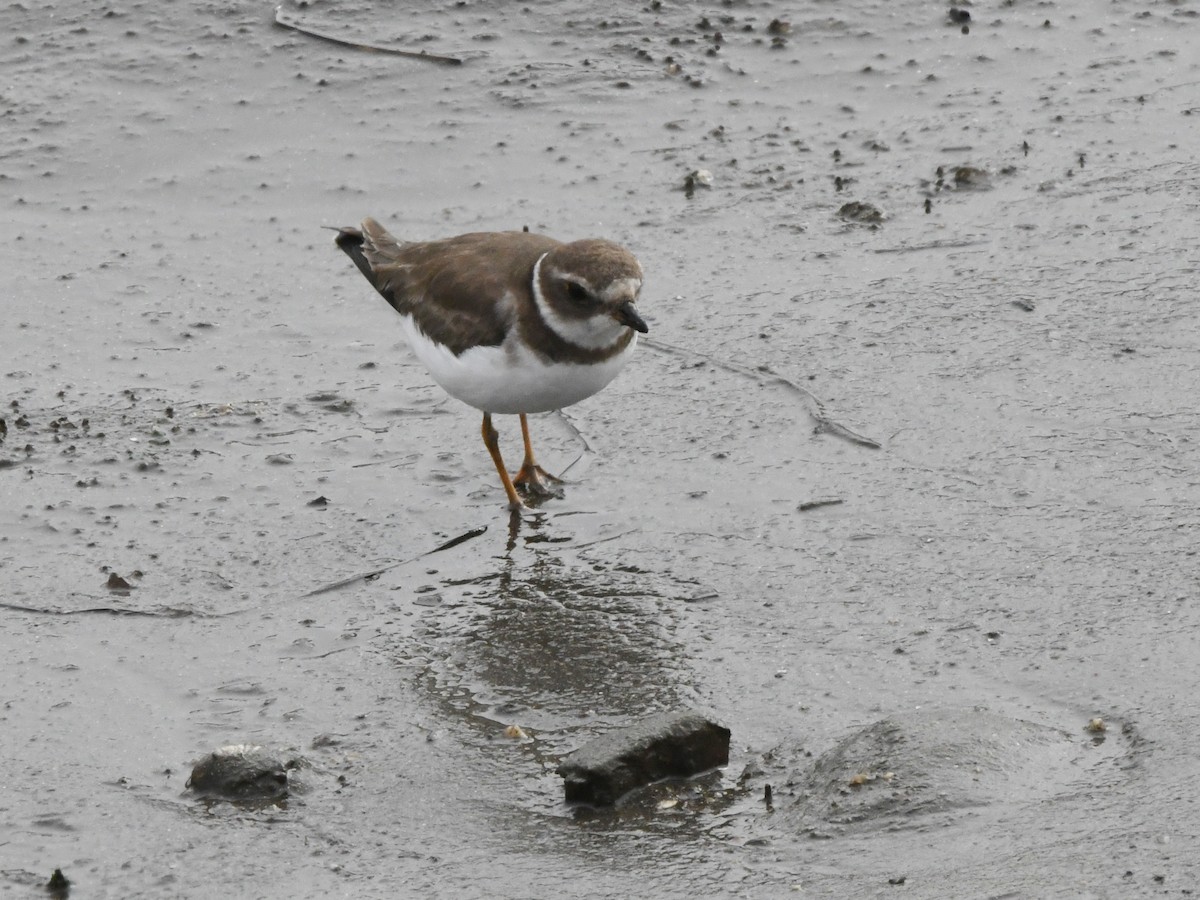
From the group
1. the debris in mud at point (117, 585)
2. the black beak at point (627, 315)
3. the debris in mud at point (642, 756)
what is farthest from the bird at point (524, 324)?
the debris in mud at point (642, 756)

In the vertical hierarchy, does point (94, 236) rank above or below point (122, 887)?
above

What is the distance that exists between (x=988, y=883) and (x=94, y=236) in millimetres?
6283

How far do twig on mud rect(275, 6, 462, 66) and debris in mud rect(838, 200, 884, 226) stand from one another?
2966 mm

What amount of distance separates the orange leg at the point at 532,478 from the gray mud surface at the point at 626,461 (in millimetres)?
153

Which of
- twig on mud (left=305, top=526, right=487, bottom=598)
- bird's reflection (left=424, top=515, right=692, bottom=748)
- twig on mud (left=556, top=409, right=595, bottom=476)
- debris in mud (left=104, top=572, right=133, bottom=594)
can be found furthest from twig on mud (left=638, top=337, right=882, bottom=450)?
debris in mud (left=104, top=572, right=133, bottom=594)

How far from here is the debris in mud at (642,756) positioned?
4.48 meters

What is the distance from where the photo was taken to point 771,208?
8797 mm

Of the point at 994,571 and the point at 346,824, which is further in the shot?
the point at 994,571

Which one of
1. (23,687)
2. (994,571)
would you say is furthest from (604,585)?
(23,687)

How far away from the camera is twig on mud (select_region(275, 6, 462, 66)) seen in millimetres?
10406

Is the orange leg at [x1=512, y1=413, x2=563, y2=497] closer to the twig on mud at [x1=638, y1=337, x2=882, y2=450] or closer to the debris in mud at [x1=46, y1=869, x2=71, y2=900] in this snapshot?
the twig on mud at [x1=638, y1=337, x2=882, y2=450]

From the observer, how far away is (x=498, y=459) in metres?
6.51

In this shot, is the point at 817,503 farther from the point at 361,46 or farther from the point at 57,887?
the point at 361,46

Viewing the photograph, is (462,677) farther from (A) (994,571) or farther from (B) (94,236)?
(B) (94,236)
